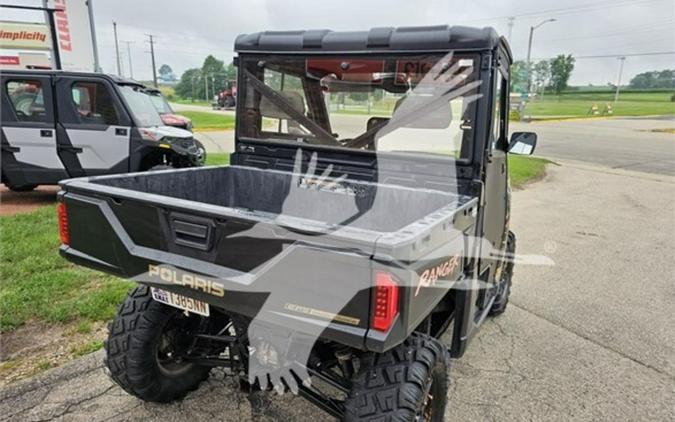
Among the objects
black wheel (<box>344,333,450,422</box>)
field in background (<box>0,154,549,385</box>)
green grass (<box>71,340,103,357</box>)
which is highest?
black wheel (<box>344,333,450,422</box>)

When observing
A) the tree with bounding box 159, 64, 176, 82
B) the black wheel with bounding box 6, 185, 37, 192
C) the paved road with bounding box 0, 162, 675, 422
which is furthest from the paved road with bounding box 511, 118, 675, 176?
the tree with bounding box 159, 64, 176, 82

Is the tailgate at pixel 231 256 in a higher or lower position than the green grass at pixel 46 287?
higher

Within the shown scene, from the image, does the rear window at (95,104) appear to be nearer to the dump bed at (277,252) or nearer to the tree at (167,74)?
the dump bed at (277,252)

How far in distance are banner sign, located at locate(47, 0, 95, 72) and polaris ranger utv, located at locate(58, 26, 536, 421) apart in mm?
13112

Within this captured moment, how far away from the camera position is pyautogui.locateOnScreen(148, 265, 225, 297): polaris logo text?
1.92 m

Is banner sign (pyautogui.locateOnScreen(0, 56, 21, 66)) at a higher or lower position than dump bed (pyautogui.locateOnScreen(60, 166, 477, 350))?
higher

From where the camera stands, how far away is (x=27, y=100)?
6.99m

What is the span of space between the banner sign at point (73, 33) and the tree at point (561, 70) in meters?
68.0

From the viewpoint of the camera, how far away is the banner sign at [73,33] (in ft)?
44.7

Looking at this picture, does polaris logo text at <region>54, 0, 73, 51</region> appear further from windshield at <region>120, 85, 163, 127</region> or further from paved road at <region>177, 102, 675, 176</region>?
windshield at <region>120, 85, 163, 127</region>

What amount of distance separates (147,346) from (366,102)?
7.04 feet

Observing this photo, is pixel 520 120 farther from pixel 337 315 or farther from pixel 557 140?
pixel 337 315

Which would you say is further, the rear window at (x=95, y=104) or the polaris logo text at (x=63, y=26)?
the polaris logo text at (x=63, y=26)

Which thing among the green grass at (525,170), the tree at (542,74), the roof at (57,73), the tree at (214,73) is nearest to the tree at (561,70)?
the tree at (542,74)
